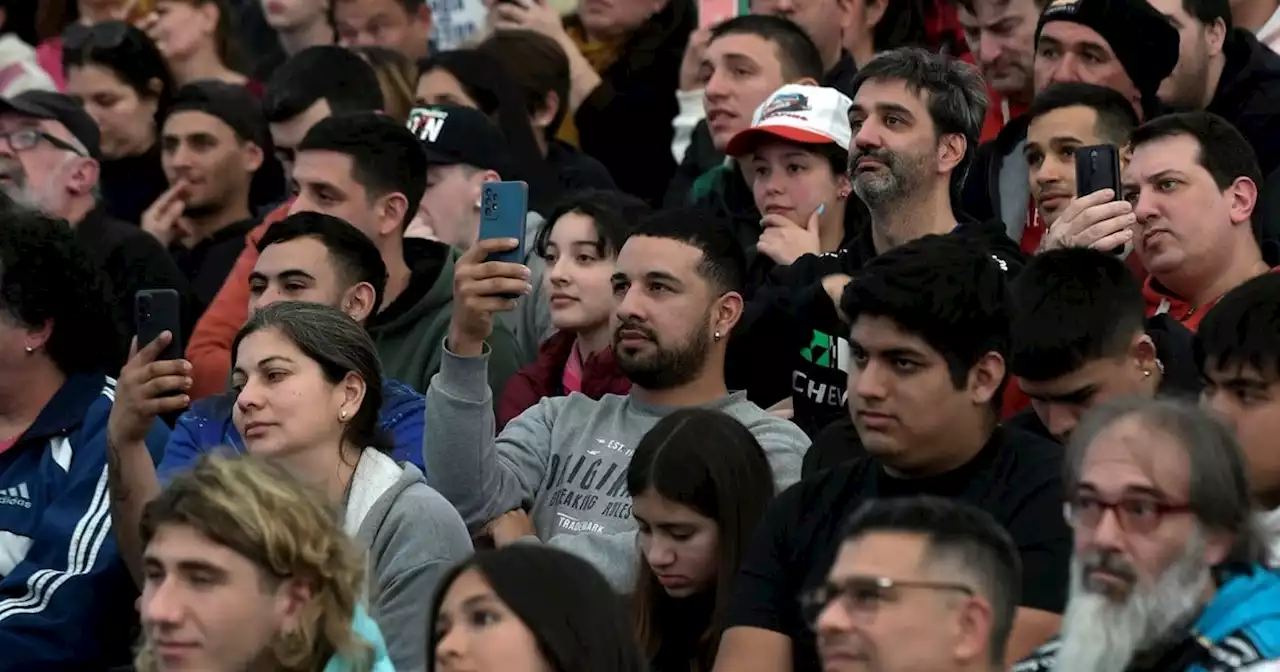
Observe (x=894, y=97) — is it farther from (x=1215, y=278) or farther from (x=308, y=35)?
(x=308, y=35)

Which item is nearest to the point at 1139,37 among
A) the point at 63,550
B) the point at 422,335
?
the point at 422,335

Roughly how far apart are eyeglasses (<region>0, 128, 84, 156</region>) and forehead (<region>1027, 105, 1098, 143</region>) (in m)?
3.44

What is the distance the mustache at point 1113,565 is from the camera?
164 inches

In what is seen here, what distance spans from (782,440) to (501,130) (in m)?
2.80

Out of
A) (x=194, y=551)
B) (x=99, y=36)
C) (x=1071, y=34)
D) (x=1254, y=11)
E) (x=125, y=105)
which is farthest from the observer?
(x=99, y=36)

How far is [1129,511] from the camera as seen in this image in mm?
4195

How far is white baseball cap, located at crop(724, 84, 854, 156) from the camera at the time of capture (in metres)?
6.93

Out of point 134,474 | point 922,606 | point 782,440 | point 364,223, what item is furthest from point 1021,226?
point 922,606

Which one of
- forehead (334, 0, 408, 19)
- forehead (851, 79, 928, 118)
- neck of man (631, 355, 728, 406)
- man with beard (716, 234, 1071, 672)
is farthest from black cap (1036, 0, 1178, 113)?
forehead (334, 0, 408, 19)

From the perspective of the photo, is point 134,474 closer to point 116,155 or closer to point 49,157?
point 49,157

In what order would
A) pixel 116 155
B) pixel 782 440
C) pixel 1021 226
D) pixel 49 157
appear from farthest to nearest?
pixel 116 155 < pixel 49 157 < pixel 1021 226 < pixel 782 440

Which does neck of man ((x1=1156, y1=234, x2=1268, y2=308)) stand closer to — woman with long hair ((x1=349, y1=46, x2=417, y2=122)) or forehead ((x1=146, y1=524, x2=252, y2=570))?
forehead ((x1=146, y1=524, x2=252, y2=570))

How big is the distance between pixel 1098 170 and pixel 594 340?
5.38 ft

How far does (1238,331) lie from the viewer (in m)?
4.77
